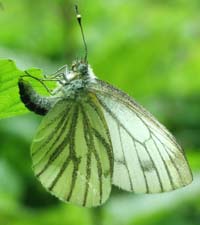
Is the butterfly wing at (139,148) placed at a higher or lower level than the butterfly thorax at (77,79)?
lower

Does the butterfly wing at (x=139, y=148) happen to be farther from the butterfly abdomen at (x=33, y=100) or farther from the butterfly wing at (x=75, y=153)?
the butterfly abdomen at (x=33, y=100)

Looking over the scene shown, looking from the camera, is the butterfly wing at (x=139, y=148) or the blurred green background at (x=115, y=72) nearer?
the butterfly wing at (x=139, y=148)

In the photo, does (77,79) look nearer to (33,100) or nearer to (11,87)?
(33,100)

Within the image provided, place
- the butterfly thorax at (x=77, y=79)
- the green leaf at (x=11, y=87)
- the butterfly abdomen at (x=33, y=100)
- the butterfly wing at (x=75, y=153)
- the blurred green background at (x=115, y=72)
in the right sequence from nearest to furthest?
the green leaf at (x=11, y=87), the butterfly abdomen at (x=33, y=100), the butterfly wing at (x=75, y=153), the butterfly thorax at (x=77, y=79), the blurred green background at (x=115, y=72)

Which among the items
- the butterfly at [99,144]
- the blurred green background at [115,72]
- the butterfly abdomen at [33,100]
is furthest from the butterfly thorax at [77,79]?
the blurred green background at [115,72]

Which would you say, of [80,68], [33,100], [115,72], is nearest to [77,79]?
[80,68]

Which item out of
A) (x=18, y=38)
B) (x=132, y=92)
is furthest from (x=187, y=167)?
(x=18, y=38)
